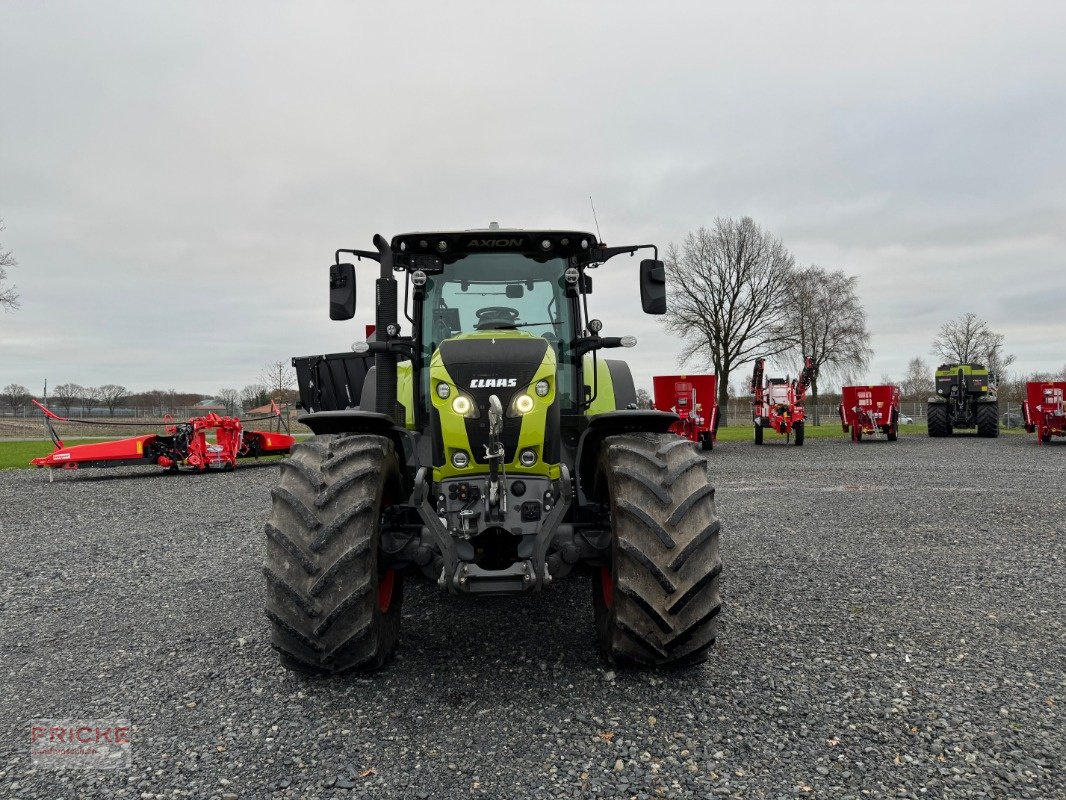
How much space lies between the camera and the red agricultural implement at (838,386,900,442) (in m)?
22.2

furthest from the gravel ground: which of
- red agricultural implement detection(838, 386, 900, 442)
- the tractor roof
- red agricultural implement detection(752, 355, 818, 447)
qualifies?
red agricultural implement detection(838, 386, 900, 442)

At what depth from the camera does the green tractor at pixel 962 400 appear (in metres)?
24.3

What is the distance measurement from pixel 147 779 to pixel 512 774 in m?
1.36

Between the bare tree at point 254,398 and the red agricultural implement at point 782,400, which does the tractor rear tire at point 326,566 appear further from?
the bare tree at point 254,398

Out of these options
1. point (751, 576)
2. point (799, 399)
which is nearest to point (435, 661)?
point (751, 576)

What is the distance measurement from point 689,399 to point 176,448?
39.3ft

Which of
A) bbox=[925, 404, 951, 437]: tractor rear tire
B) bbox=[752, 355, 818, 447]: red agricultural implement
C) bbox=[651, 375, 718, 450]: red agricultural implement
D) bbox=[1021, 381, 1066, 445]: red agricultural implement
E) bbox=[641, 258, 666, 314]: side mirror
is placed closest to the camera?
bbox=[641, 258, 666, 314]: side mirror

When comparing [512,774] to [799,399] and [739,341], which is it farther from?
[739,341]

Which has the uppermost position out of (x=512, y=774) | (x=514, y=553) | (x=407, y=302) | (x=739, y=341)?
(x=739, y=341)

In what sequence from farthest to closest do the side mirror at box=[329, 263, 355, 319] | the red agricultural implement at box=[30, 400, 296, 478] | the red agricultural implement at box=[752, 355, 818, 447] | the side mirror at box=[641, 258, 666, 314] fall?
the red agricultural implement at box=[752, 355, 818, 447] → the red agricultural implement at box=[30, 400, 296, 478] → the side mirror at box=[641, 258, 666, 314] → the side mirror at box=[329, 263, 355, 319]

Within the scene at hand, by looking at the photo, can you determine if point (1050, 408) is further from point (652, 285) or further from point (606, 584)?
point (606, 584)

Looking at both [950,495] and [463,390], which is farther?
[950,495]

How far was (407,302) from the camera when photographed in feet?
14.3

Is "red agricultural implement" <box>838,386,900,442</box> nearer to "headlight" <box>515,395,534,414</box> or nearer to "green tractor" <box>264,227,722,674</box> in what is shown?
"green tractor" <box>264,227,722,674</box>
